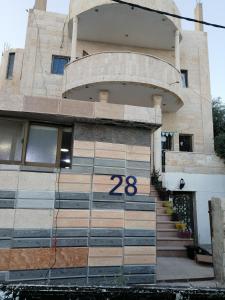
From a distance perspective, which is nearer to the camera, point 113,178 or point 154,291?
point 154,291

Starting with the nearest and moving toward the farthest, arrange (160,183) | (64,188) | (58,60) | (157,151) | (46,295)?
(46,295) < (64,188) < (160,183) < (157,151) < (58,60)

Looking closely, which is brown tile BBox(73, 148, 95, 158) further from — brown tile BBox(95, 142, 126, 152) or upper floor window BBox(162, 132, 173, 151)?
upper floor window BBox(162, 132, 173, 151)

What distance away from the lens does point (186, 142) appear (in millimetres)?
14758

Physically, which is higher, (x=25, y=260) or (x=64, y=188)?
(x=64, y=188)

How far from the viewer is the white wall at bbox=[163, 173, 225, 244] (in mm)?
11219

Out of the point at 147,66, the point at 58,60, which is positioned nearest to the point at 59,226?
the point at 147,66

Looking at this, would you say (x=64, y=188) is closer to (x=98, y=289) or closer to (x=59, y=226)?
(x=59, y=226)

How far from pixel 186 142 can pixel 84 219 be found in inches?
430

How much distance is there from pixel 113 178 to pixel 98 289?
11.5 feet

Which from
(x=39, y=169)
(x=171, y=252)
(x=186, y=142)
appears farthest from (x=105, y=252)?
(x=186, y=142)

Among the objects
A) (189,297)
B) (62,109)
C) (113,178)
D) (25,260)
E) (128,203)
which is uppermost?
(62,109)

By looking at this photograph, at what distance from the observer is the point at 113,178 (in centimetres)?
525

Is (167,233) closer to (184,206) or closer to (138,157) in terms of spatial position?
(184,206)

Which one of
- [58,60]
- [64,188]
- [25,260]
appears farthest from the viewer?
[58,60]
